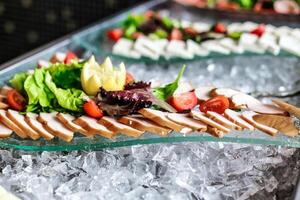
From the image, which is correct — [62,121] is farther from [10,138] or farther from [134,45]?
[134,45]

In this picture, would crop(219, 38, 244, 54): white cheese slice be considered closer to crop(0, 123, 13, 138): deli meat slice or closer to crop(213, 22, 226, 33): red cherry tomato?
crop(213, 22, 226, 33): red cherry tomato

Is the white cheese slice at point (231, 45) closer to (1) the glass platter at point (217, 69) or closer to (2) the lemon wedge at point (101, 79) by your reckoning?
(1) the glass platter at point (217, 69)

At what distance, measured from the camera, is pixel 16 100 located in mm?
2447

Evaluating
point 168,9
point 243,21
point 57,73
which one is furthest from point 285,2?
point 57,73

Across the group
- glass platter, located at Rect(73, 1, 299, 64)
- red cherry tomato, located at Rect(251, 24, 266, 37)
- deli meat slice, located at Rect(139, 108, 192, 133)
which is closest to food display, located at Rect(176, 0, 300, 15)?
glass platter, located at Rect(73, 1, 299, 64)

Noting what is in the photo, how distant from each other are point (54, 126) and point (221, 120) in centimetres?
61

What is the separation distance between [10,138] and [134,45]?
1551 mm

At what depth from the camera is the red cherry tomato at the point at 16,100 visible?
7.91 ft

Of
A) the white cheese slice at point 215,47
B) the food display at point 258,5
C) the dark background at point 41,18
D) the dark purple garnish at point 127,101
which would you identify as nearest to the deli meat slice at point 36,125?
the dark purple garnish at point 127,101

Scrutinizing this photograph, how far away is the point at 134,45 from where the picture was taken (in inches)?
142

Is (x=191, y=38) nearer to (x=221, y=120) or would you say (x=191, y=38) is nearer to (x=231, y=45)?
(x=231, y=45)

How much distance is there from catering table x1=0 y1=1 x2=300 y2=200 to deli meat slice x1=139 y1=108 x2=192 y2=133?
0.31 ft

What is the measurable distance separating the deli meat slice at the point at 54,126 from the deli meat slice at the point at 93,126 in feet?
0.20

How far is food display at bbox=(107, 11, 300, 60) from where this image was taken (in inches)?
138
